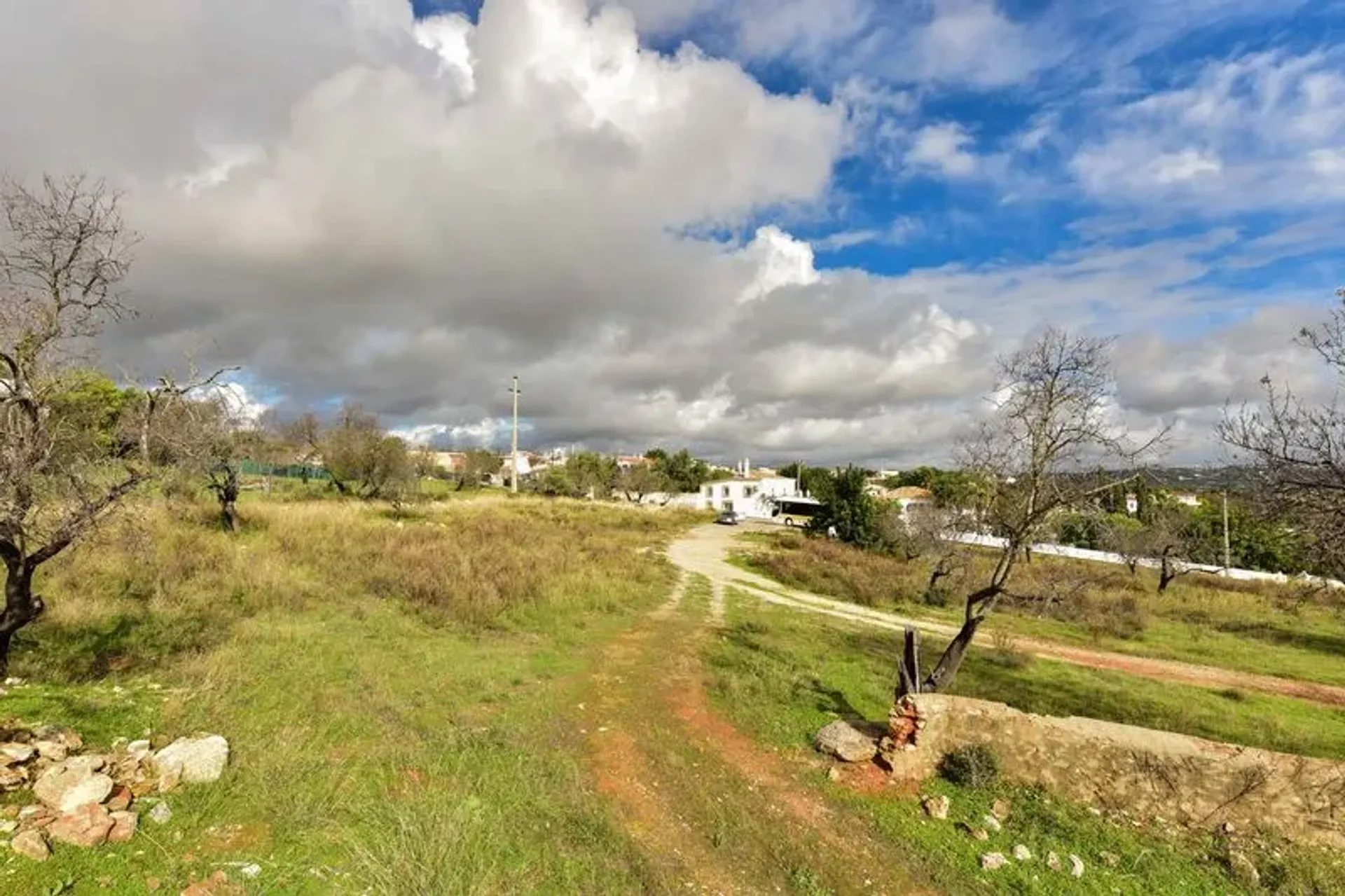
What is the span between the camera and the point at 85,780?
6266 millimetres

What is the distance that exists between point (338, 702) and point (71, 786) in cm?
414

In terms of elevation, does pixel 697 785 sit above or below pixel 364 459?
below

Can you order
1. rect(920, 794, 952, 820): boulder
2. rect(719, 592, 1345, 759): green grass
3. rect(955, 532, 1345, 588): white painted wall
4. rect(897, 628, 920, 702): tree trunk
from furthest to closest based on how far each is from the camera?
rect(955, 532, 1345, 588): white painted wall, rect(719, 592, 1345, 759): green grass, rect(897, 628, 920, 702): tree trunk, rect(920, 794, 952, 820): boulder

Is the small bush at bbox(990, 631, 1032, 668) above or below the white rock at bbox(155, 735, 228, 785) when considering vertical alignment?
below

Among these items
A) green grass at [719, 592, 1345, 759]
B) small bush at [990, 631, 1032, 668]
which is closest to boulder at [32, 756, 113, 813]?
green grass at [719, 592, 1345, 759]

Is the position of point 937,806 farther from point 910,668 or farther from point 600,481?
point 600,481

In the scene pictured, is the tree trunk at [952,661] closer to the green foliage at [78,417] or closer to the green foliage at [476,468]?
the green foliage at [78,417]

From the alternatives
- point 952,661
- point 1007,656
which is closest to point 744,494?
point 1007,656

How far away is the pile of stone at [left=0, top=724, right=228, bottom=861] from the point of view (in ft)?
18.7

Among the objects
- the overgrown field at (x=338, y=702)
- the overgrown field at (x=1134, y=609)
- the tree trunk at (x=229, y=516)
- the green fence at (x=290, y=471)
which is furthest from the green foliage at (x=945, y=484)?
the green fence at (x=290, y=471)

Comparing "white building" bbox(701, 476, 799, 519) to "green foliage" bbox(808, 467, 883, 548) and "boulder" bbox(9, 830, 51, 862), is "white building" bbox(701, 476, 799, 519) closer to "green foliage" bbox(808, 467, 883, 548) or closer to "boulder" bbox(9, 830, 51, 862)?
"green foliage" bbox(808, 467, 883, 548)

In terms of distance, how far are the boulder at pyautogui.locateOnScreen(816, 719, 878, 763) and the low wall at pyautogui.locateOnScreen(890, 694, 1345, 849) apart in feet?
1.47

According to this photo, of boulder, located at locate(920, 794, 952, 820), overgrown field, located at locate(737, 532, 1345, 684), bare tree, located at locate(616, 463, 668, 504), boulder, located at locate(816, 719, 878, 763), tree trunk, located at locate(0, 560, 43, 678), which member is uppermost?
bare tree, located at locate(616, 463, 668, 504)

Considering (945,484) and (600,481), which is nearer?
(945,484)
